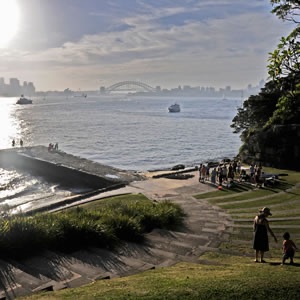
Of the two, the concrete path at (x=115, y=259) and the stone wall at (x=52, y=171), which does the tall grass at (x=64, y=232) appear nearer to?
the concrete path at (x=115, y=259)

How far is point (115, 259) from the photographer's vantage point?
358 inches

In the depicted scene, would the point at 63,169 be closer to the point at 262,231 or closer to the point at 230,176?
the point at 230,176

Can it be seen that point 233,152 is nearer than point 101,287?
No

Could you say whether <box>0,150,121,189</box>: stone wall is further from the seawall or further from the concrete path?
the concrete path

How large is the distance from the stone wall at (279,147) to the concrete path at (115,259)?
14.6m

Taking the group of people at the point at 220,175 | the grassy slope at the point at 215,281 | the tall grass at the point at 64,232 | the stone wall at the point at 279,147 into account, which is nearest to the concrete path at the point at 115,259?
the tall grass at the point at 64,232

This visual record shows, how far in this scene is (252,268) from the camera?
8.08 meters

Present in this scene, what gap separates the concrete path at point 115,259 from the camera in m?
7.12

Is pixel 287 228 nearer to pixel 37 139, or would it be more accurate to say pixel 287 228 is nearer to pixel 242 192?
pixel 242 192

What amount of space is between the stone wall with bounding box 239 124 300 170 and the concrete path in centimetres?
1462

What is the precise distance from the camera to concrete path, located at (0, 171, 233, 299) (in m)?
7.12

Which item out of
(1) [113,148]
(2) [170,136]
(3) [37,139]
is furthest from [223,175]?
(3) [37,139]

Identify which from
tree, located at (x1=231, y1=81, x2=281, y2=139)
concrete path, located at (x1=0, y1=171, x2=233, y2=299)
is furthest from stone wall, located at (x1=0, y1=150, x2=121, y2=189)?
concrete path, located at (x1=0, y1=171, x2=233, y2=299)

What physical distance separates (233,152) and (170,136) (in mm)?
20972
